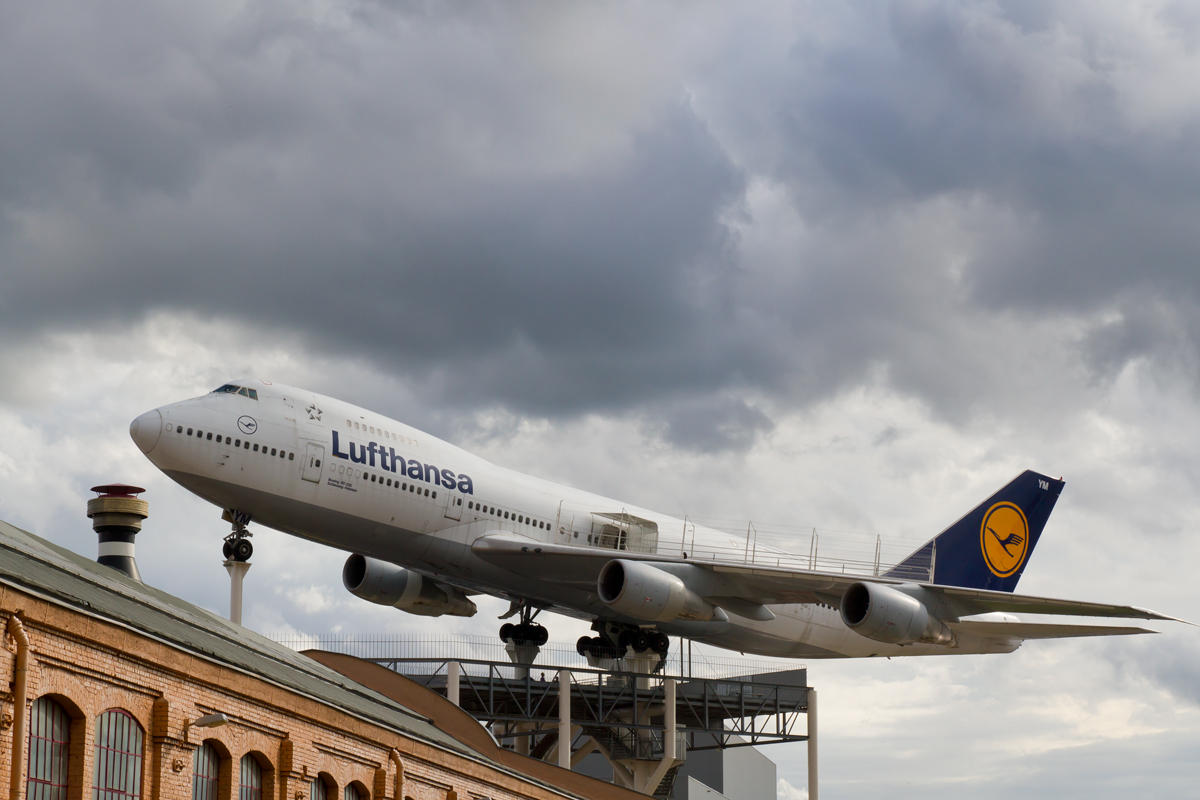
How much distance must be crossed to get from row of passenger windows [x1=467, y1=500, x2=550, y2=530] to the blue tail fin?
19252 mm

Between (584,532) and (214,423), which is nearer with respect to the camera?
(214,423)

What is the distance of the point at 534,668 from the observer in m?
53.1

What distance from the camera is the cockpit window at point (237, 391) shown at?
45.7m

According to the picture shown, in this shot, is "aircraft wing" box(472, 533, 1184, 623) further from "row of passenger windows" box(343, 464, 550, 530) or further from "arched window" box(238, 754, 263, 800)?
"arched window" box(238, 754, 263, 800)

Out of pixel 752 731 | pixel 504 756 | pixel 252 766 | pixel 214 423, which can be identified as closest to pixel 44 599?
pixel 252 766

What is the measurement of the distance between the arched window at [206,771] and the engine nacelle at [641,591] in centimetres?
2723

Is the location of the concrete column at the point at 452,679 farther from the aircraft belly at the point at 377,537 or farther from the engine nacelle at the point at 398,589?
the engine nacelle at the point at 398,589

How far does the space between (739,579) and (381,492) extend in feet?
41.1

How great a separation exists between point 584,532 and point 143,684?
34448 mm

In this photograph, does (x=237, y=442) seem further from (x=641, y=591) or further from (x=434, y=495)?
(x=641, y=591)

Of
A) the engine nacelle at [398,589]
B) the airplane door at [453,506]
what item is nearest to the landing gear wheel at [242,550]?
the airplane door at [453,506]

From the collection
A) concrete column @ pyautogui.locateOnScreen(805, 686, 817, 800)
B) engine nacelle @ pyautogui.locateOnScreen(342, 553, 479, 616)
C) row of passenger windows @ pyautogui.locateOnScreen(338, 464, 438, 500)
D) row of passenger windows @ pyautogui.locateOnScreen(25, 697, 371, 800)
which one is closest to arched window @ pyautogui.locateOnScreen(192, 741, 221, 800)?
row of passenger windows @ pyautogui.locateOnScreen(25, 697, 371, 800)

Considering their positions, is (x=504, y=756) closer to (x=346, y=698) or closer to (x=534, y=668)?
(x=346, y=698)

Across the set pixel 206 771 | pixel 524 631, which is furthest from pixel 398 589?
pixel 206 771
